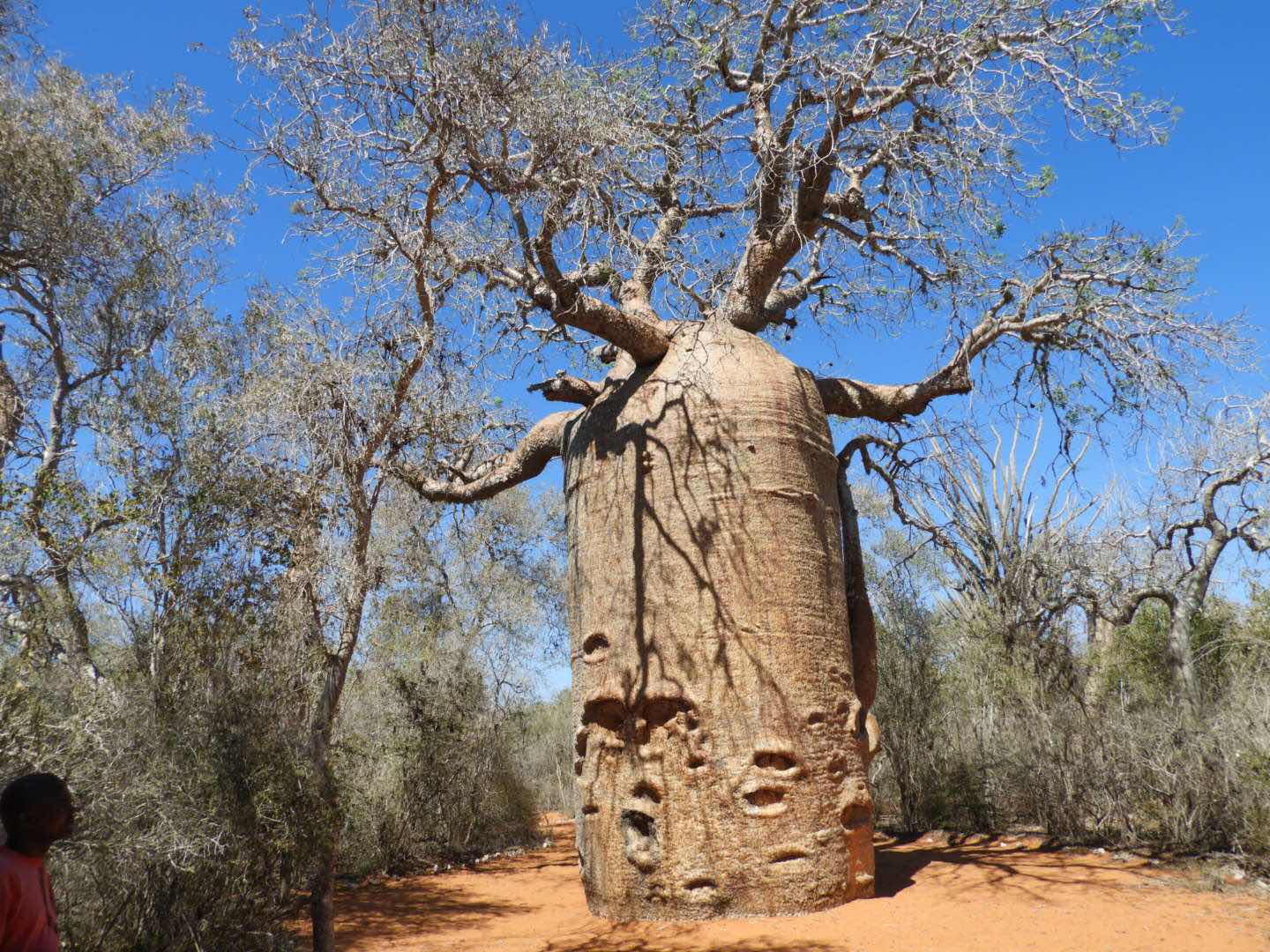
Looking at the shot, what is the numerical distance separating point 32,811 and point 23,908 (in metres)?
0.19

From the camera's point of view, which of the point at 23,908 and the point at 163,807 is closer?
the point at 23,908

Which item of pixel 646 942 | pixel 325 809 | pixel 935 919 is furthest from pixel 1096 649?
pixel 325 809

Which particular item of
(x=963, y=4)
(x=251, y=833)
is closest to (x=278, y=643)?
(x=251, y=833)

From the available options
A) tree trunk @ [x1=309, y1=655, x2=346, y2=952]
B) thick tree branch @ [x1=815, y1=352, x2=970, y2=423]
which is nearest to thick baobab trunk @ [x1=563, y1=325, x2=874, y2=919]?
thick tree branch @ [x1=815, y1=352, x2=970, y2=423]

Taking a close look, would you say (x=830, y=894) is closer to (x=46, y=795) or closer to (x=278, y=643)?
(x=278, y=643)

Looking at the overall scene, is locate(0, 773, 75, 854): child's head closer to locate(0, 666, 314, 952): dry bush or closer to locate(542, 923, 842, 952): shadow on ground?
locate(0, 666, 314, 952): dry bush

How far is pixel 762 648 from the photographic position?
443 cm

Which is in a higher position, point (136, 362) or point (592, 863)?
point (136, 362)

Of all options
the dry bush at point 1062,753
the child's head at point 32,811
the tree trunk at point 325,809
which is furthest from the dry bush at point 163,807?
the dry bush at point 1062,753

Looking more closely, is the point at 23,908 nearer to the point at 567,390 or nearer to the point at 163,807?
the point at 163,807

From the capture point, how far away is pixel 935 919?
413 cm

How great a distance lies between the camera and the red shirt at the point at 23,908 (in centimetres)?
183

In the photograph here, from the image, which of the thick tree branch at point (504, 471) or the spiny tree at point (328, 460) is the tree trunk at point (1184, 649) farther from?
the spiny tree at point (328, 460)

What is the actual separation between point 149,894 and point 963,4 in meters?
5.87
